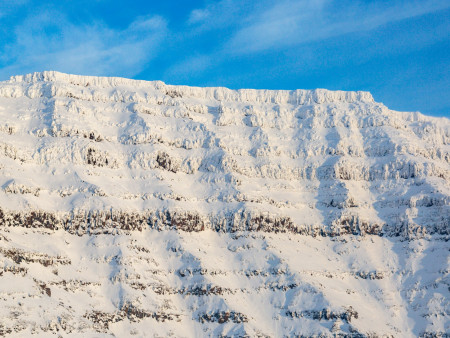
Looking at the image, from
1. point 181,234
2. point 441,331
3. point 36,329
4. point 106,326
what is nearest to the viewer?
point 36,329

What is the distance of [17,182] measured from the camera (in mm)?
191250

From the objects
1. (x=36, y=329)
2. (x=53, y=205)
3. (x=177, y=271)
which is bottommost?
(x=36, y=329)

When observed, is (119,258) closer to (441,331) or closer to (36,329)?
(36,329)

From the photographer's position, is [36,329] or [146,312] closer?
[36,329]

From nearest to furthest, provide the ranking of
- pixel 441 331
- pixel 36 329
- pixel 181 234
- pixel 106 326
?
pixel 36 329 → pixel 106 326 → pixel 441 331 → pixel 181 234

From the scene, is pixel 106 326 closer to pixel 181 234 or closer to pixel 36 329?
pixel 36 329

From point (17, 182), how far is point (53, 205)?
10.3 m

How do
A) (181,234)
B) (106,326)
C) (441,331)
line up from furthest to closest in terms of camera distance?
(181,234), (441,331), (106,326)

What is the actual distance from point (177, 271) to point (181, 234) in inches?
462

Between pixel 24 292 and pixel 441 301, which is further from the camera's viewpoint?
pixel 441 301

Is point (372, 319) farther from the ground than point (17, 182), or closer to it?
closer to it

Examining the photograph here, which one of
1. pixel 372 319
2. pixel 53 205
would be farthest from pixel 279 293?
pixel 53 205

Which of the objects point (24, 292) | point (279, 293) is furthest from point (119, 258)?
point (279, 293)

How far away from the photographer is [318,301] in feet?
614
